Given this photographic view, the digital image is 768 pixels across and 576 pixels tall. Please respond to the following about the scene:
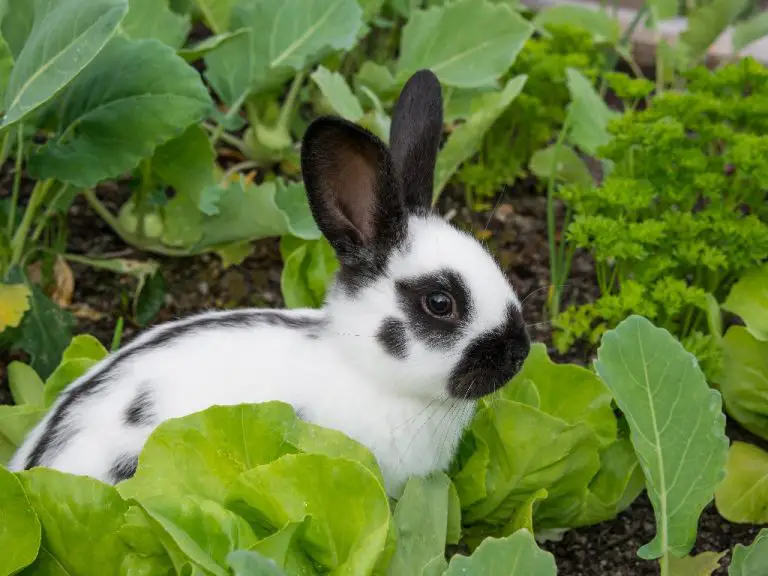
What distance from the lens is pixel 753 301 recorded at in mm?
3115

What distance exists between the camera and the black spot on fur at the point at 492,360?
233cm

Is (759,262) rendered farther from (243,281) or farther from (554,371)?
(243,281)

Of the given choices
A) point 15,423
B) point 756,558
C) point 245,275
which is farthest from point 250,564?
point 245,275

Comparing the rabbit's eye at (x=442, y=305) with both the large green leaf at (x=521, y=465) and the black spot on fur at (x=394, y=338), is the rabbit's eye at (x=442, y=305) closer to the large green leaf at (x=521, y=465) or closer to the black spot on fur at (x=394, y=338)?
the black spot on fur at (x=394, y=338)

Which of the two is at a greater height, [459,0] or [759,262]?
[459,0]

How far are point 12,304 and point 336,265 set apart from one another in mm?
921

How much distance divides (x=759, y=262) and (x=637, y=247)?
372 millimetres

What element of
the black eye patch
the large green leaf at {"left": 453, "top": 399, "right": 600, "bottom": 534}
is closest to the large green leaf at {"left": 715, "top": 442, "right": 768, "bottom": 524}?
the large green leaf at {"left": 453, "top": 399, "right": 600, "bottom": 534}

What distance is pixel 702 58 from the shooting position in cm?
450

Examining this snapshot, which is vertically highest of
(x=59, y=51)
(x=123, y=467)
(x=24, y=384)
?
(x=59, y=51)

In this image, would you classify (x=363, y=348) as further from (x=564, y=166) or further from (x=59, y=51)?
(x=564, y=166)

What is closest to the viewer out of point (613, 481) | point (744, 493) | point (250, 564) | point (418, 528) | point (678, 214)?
point (250, 564)

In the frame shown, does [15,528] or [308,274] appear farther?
[308,274]

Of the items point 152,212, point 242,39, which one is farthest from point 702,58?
point 152,212
